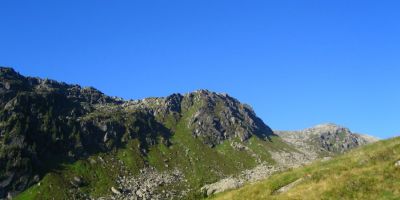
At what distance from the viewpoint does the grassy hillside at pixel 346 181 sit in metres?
33.3

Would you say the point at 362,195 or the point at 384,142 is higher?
the point at 384,142

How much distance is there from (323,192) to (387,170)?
18.0 feet

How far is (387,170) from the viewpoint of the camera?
117ft

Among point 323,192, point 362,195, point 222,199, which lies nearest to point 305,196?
point 323,192

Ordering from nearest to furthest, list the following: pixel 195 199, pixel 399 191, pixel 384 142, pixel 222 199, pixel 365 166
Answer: pixel 399 191 < pixel 365 166 < pixel 222 199 < pixel 384 142 < pixel 195 199

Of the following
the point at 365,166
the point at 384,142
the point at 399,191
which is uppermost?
the point at 384,142

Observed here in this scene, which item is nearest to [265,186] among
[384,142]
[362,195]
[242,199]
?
[242,199]

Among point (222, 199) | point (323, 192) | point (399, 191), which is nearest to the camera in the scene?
point (399, 191)

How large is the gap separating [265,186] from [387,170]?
1075 centimetres

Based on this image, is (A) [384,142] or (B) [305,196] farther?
(A) [384,142]

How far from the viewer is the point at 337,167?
135ft

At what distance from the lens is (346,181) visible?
35750 mm

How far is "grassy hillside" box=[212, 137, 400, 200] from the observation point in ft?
109

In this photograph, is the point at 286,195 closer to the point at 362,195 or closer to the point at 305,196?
the point at 305,196
